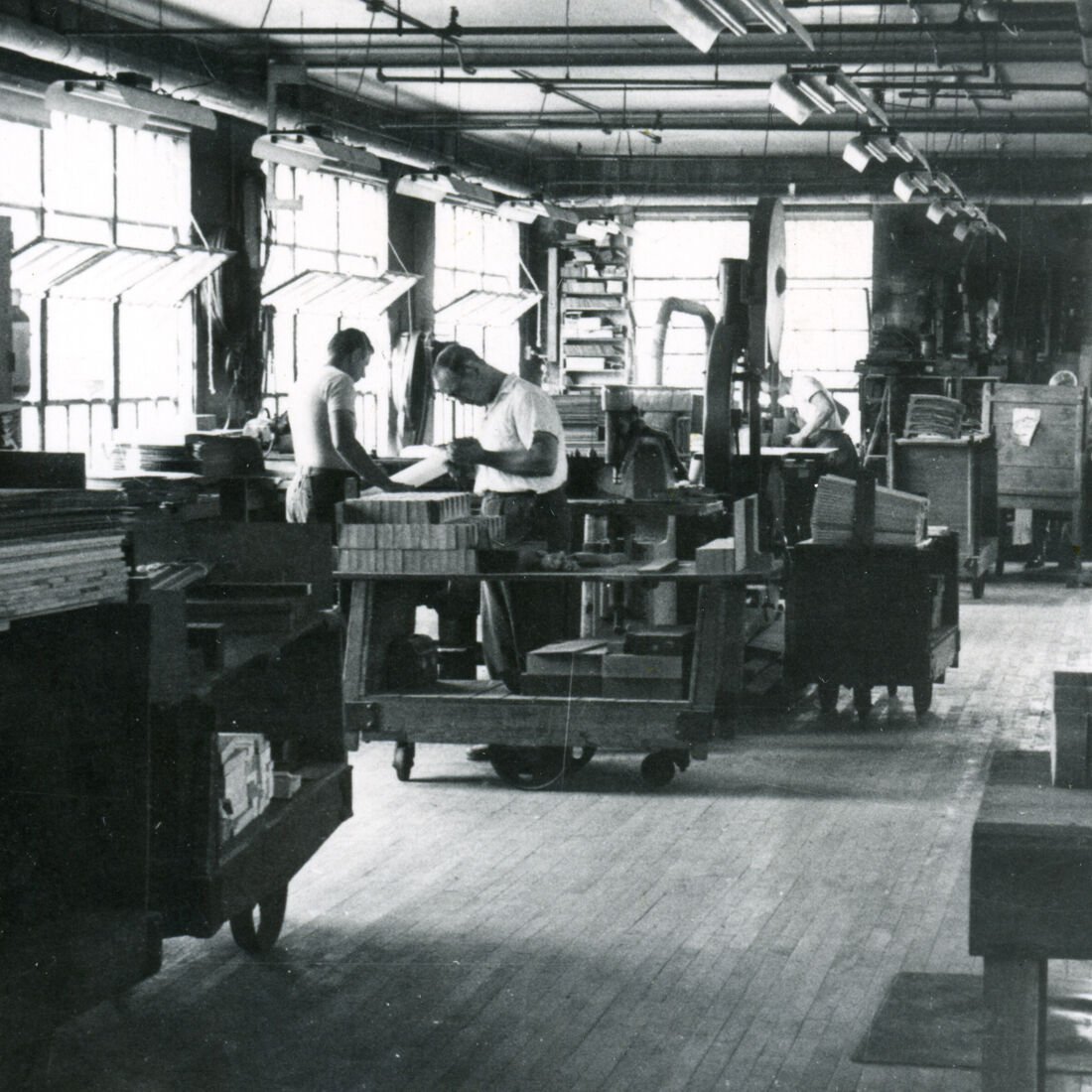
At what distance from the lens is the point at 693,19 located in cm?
565

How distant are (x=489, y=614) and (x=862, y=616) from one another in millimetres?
1559

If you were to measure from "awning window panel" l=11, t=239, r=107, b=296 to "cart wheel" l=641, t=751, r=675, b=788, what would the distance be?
455 centimetres

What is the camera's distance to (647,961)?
396cm

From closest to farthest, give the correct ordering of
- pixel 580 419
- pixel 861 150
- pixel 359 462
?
pixel 359 462, pixel 580 419, pixel 861 150

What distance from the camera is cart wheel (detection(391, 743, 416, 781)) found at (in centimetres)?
583

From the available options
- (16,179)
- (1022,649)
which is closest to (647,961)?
(1022,649)

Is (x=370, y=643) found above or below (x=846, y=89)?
below

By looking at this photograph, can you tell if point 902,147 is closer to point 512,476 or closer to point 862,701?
point 862,701

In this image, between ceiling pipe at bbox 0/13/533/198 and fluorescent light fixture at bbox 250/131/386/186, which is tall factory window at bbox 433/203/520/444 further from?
fluorescent light fixture at bbox 250/131/386/186

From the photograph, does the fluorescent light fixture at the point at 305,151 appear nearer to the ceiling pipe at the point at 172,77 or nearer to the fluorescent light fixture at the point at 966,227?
the ceiling pipe at the point at 172,77

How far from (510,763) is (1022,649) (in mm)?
4039

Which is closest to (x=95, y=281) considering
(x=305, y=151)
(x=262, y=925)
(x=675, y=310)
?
(x=305, y=151)

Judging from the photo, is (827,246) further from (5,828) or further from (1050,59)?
(5,828)

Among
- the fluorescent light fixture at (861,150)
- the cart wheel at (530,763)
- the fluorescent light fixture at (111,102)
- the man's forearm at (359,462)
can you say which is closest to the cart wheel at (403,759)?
the cart wheel at (530,763)
